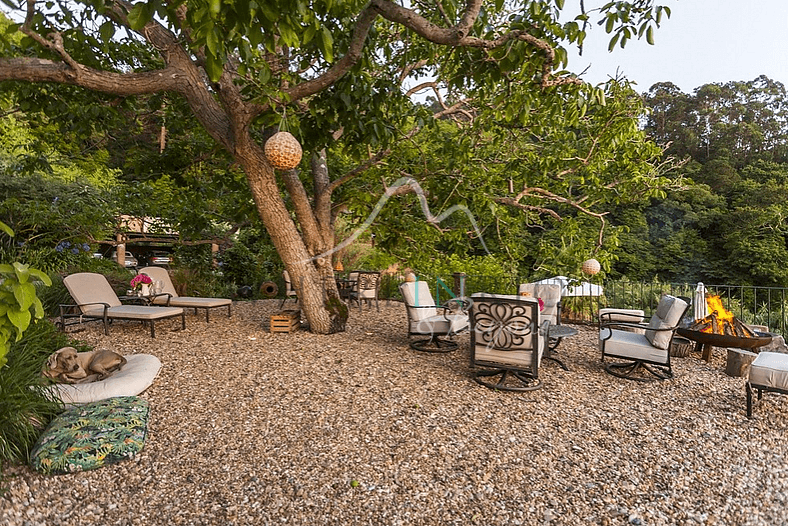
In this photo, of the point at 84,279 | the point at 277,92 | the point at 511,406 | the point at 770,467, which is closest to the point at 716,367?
the point at 770,467

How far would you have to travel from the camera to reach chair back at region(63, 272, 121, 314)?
607cm

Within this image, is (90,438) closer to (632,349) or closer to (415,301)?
(415,301)

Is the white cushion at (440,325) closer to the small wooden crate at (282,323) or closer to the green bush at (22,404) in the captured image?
the small wooden crate at (282,323)

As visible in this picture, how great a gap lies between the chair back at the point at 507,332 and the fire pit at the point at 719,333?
2132mm

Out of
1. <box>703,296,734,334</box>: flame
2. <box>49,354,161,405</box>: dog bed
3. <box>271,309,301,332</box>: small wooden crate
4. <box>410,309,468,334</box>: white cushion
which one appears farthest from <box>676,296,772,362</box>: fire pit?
<box>49,354,161,405</box>: dog bed

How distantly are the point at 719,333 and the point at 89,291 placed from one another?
8322 mm

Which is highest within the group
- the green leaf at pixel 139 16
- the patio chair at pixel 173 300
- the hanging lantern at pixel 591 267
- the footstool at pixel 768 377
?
the green leaf at pixel 139 16

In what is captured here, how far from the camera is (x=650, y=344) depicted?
15.0 ft

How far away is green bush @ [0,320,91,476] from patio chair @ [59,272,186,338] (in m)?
2.21

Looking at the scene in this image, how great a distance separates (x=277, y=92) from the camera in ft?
13.5

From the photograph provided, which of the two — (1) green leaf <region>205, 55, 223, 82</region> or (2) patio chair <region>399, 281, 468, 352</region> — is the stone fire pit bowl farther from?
(1) green leaf <region>205, 55, 223, 82</region>

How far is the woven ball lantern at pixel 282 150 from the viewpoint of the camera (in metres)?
3.82

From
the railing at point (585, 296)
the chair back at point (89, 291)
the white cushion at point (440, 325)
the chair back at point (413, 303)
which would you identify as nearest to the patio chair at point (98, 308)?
the chair back at point (89, 291)

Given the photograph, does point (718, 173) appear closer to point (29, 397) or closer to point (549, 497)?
point (549, 497)
